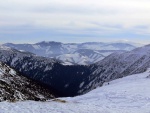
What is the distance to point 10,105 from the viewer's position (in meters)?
29.6

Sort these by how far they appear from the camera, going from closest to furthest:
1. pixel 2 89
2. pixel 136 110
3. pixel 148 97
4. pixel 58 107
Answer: pixel 58 107, pixel 136 110, pixel 148 97, pixel 2 89

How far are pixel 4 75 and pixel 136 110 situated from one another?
294 feet

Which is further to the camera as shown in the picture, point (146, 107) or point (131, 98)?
point (131, 98)

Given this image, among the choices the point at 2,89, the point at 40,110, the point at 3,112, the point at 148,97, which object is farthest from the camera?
the point at 2,89

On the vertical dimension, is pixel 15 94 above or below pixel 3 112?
below

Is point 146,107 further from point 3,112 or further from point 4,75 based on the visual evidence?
point 4,75

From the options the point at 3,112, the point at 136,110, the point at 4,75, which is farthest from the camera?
the point at 4,75

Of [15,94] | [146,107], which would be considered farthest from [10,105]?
[15,94]

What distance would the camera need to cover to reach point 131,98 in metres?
45.9

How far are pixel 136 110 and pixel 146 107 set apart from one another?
2.73 meters

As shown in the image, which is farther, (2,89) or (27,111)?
(2,89)

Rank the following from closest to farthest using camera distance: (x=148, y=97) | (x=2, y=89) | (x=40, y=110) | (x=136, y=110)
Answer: (x=40, y=110)
(x=136, y=110)
(x=148, y=97)
(x=2, y=89)

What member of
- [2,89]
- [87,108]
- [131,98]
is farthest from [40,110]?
[2,89]

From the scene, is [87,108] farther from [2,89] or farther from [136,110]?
[2,89]
